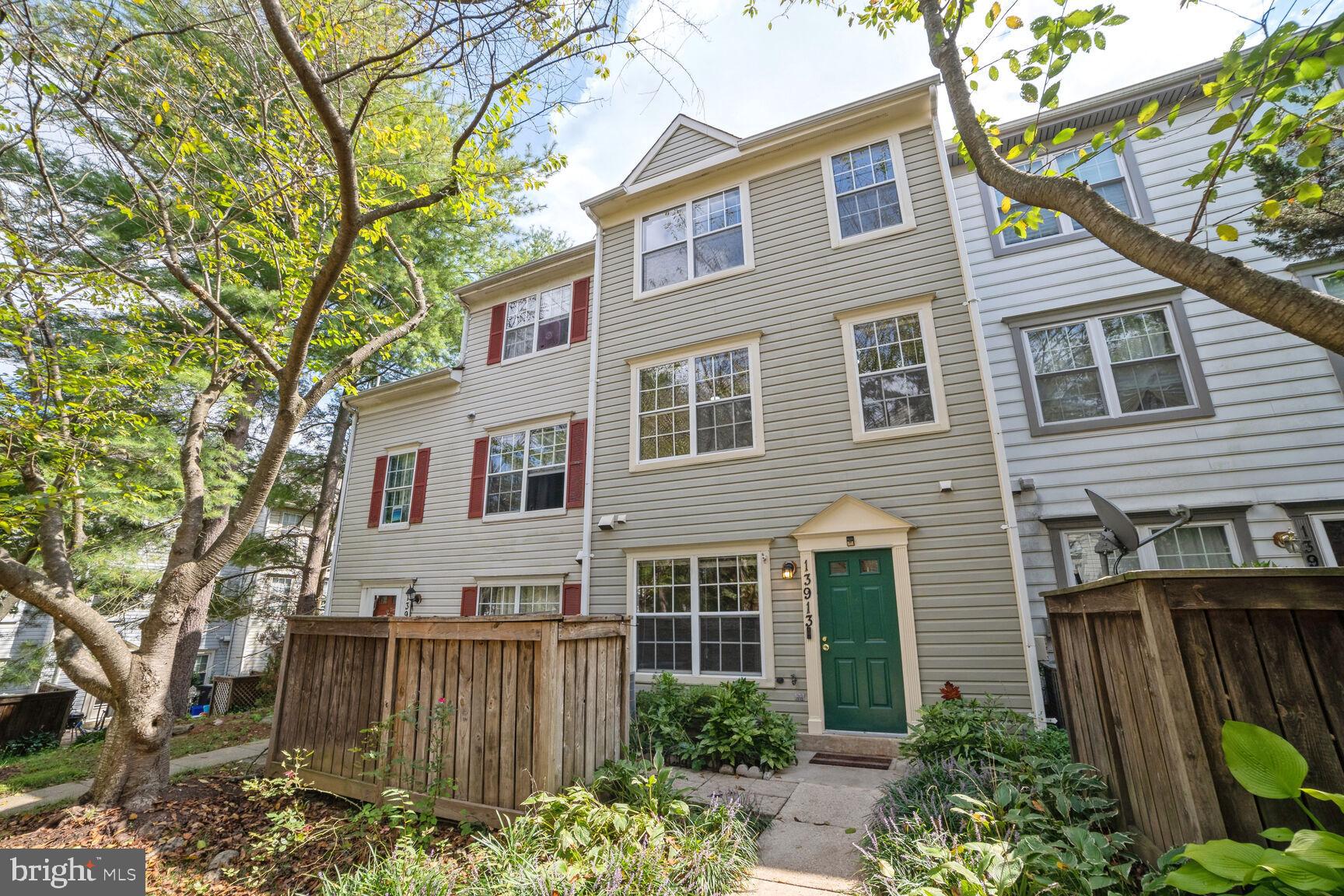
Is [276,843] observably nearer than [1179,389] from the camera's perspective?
Yes

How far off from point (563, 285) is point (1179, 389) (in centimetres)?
923

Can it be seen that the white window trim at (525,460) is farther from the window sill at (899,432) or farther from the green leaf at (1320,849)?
the green leaf at (1320,849)

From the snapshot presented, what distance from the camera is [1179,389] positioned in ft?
20.9

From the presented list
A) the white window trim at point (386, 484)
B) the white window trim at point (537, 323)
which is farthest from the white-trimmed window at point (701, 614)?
the white window trim at point (386, 484)

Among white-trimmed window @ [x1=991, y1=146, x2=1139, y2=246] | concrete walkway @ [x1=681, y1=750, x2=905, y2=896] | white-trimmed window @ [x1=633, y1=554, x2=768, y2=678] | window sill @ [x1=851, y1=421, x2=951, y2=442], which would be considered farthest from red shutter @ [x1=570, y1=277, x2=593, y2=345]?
concrete walkway @ [x1=681, y1=750, x2=905, y2=896]

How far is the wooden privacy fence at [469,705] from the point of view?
12.9 feet

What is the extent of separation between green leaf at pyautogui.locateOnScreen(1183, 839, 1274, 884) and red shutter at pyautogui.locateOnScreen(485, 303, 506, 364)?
1089 cm

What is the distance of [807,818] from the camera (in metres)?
4.10

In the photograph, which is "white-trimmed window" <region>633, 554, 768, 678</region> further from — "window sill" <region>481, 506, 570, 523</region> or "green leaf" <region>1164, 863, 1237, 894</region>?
"green leaf" <region>1164, 863, 1237, 894</region>

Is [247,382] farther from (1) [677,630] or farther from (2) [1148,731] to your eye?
(2) [1148,731]

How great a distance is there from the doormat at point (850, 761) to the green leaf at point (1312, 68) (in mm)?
5570

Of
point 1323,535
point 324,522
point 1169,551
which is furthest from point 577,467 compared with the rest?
point 324,522

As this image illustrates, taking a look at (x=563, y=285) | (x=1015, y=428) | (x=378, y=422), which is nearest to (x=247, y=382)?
(x=378, y=422)

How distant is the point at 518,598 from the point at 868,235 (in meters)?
7.77
